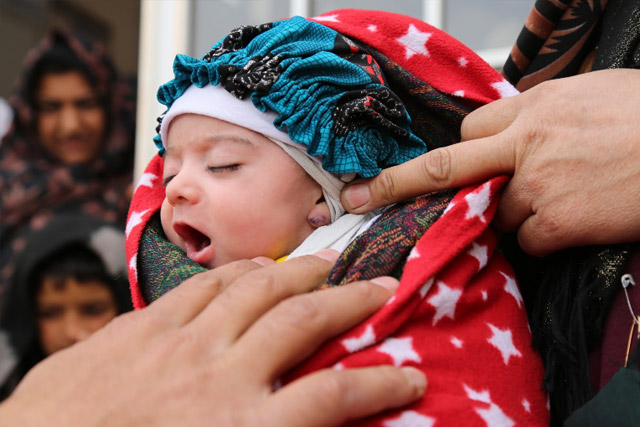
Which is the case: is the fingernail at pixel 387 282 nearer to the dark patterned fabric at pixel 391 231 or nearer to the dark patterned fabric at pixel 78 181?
the dark patterned fabric at pixel 391 231

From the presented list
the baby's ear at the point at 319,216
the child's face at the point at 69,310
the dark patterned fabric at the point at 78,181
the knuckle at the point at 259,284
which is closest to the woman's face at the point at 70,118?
the dark patterned fabric at the point at 78,181

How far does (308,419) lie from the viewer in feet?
1.87

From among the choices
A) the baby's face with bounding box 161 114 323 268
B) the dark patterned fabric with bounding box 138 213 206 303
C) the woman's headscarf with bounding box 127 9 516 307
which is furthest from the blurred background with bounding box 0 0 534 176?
the dark patterned fabric with bounding box 138 213 206 303

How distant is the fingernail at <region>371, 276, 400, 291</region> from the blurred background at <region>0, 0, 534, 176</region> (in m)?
1.42

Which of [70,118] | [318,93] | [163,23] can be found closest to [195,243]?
[318,93]

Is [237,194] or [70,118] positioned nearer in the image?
[237,194]

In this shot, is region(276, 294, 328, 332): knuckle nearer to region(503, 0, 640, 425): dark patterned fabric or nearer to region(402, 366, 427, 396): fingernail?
region(402, 366, 427, 396): fingernail

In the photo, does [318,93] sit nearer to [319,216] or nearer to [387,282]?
[319,216]

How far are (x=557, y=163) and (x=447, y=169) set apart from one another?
6.0 inches

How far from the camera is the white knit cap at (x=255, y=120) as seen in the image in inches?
37.3

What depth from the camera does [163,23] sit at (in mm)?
2607

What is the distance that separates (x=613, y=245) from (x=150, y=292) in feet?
2.35

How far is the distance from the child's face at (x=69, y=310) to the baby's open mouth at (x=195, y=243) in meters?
1.79

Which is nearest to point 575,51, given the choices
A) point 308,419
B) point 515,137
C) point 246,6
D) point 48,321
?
point 515,137
